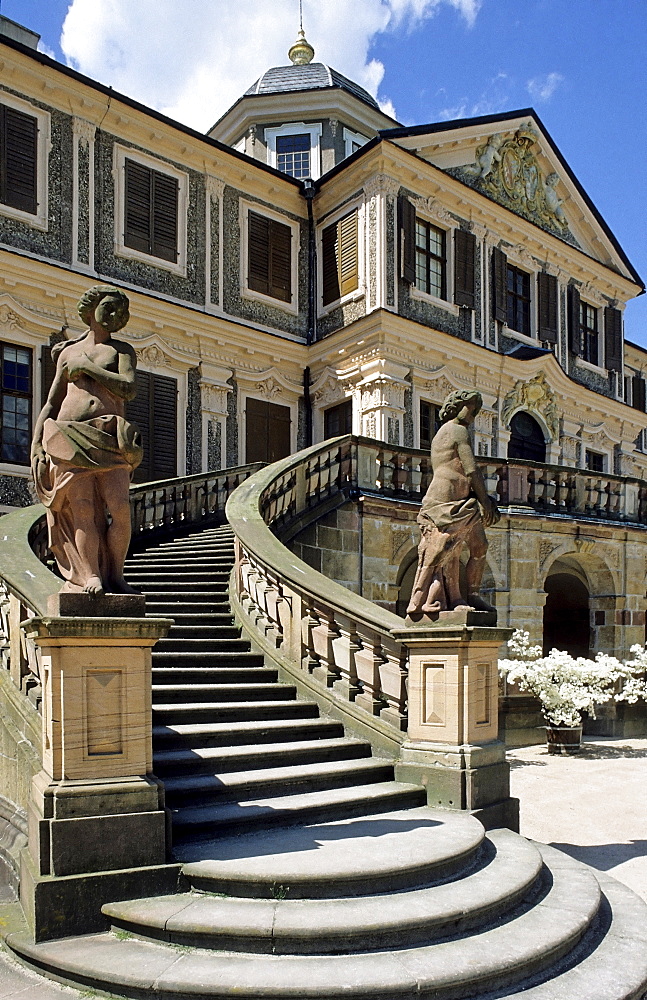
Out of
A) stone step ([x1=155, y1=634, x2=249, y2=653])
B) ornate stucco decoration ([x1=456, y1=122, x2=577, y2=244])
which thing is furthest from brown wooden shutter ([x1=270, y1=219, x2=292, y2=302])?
stone step ([x1=155, y1=634, x2=249, y2=653])

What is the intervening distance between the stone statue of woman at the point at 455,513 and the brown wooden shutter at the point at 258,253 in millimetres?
12859

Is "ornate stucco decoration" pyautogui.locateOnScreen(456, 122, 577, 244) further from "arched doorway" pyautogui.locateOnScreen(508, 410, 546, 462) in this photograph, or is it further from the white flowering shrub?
the white flowering shrub

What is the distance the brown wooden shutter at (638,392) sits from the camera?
1198 inches

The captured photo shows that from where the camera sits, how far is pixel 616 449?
83.0 feet

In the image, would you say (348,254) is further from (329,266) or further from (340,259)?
(329,266)

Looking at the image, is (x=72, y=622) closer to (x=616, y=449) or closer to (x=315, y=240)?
(x=315, y=240)

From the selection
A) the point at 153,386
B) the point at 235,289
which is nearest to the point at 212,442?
the point at 153,386

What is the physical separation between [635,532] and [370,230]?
8.71 metres

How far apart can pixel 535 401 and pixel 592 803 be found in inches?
553

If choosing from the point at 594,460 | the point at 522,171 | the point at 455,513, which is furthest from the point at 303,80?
the point at 455,513

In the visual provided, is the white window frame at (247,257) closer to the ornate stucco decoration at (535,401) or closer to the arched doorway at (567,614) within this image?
the ornate stucco decoration at (535,401)

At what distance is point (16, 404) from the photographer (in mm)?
14844

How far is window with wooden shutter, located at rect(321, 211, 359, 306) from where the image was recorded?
19.2 metres

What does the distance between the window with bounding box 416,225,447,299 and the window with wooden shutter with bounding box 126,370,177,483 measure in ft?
21.4
